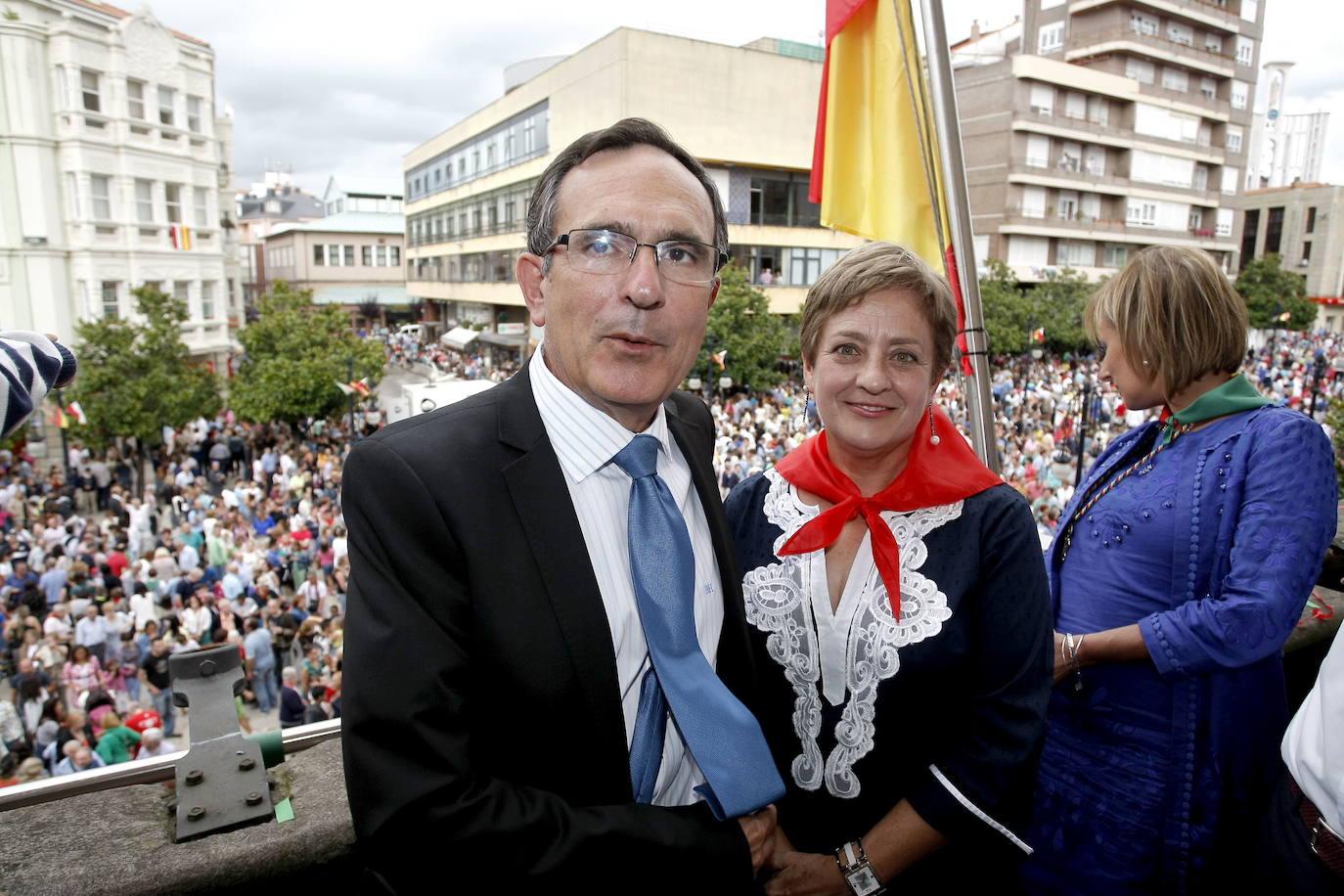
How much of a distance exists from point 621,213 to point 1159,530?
1504mm

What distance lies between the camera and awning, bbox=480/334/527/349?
3631 centimetres

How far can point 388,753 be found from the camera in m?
1.27

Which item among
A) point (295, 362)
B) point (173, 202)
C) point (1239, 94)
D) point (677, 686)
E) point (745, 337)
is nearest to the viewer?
point (677, 686)

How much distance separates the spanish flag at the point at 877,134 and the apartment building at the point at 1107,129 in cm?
4061

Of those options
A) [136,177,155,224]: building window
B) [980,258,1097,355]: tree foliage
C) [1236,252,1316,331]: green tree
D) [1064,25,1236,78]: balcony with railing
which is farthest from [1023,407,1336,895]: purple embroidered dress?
[1064,25,1236,78]: balcony with railing

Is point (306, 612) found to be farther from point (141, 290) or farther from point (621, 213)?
point (141, 290)

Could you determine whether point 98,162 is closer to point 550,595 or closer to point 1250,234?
point 550,595

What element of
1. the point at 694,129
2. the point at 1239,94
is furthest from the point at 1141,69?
the point at 694,129

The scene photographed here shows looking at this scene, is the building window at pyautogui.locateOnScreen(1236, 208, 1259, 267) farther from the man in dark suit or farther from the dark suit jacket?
the dark suit jacket

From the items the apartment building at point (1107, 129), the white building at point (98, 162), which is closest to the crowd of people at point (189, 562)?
the white building at point (98, 162)

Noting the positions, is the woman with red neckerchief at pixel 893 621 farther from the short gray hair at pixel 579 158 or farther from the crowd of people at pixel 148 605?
the crowd of people at pixel 148 605

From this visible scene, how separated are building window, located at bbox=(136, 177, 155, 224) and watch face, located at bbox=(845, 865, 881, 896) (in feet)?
89.9

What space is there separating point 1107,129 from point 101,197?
4509 centimetres

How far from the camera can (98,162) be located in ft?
71.7
